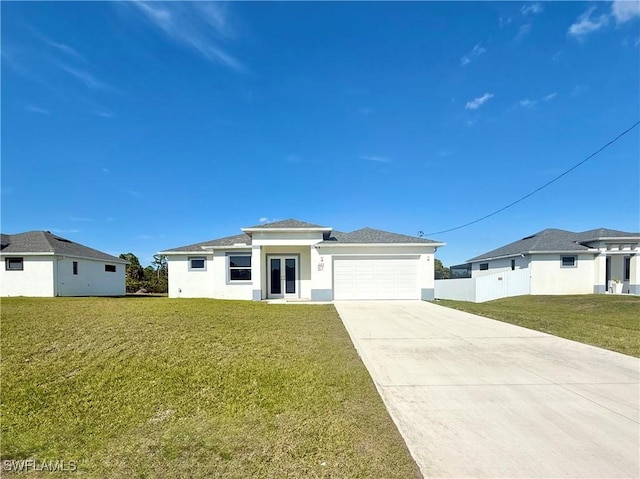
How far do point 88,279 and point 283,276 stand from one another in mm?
15799

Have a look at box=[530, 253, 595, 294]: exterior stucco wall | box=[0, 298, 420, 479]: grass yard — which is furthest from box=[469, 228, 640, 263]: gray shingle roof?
box=[0, 298, 420, 479]: grass yard

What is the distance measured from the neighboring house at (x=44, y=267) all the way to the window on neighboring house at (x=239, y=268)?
11.3 metres

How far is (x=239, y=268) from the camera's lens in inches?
701

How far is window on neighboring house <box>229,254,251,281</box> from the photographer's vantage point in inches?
699

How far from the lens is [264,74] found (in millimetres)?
14648

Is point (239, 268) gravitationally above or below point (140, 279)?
above

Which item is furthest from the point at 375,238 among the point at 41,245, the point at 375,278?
the point at 41,245

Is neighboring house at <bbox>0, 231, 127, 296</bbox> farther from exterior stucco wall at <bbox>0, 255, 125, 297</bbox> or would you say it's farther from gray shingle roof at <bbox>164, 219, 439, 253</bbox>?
gray shingle roof at <bbox>164, 219, 439, 253</bbox>

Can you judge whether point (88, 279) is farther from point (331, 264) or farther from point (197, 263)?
point (331, 264)

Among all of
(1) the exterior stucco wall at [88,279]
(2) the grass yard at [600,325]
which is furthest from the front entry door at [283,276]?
(1) the exterior stucco wall at [88,279]

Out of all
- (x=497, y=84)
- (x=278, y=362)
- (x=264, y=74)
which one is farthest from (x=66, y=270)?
(x=497, y=84)

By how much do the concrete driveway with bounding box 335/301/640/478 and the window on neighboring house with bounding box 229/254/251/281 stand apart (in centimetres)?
1149

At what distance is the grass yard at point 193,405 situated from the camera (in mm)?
2715

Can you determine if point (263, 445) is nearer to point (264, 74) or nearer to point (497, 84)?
point (264, 74)
